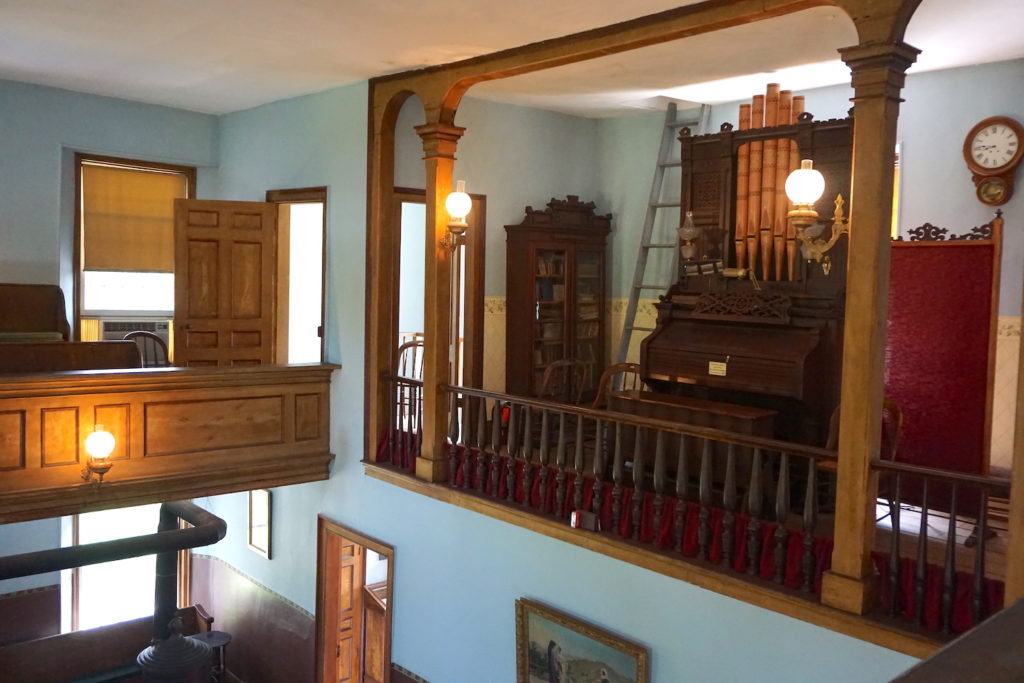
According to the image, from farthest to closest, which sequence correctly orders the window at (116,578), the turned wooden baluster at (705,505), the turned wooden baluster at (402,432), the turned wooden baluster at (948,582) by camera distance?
the window at (116,578), the turned wooden baluster at (402,432), the turned wooden baluster at (705,505), the turned wooden baluster at (948,582)

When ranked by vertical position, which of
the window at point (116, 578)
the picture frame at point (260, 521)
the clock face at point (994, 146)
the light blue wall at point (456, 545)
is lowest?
the window at point (116, 578)

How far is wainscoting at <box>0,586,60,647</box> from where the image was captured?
26.0 feet

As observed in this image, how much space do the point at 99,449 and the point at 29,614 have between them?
3.05 metres

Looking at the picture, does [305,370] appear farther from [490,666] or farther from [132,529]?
[132,529]

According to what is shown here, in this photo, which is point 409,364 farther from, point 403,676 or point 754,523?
point 754,523

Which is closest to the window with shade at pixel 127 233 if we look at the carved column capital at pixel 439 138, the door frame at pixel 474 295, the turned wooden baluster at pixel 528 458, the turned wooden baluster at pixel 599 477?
the door frame at pixel 474 295

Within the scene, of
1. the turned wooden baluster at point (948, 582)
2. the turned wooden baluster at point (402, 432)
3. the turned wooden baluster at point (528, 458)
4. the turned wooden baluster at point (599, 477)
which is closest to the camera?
the turned wooden baluster at point (948, 582)

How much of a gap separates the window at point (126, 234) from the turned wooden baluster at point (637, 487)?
19.6 feet

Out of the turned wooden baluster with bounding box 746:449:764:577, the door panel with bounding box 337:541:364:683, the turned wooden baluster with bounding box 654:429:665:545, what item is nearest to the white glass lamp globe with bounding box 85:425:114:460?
the door panel with bounding box 337:541:364:683

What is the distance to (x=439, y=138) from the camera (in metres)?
6.33

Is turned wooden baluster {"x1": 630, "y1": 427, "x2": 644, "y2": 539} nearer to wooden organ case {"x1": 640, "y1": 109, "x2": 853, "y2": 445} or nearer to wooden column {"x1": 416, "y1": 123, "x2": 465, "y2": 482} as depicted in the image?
wooden organ case {"x1": 640, "y1": 109, "x2": 853, "y2": 445}

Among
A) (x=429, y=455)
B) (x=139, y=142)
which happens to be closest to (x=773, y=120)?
(x=429, y=455)

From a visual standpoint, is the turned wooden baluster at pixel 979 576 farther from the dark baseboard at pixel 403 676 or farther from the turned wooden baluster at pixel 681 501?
the dark baseboard at pixel 403 676

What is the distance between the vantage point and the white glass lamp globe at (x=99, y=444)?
6098 mm
